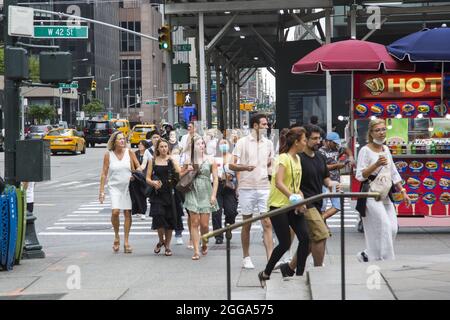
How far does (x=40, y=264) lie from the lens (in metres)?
11.6

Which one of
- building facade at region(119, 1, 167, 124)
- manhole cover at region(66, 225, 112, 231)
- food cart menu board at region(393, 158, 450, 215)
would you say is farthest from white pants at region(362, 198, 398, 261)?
building facade at region(119, 1, 167, 124)

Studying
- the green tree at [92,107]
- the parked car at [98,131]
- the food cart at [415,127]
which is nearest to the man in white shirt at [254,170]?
the food cart at [415,127]

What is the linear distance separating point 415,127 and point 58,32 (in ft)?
29.0

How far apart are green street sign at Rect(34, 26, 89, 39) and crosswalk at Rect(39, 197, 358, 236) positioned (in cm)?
376

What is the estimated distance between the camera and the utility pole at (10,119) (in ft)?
38.9

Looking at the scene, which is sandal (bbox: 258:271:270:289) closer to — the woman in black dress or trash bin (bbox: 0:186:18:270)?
trash bin (bbox: 0:186:18:270)

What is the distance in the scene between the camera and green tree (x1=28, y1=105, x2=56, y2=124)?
9762 centimetres

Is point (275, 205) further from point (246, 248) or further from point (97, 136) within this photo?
point (97, 136)

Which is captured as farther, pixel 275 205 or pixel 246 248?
pixel 246 248

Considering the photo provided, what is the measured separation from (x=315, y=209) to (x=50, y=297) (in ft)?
9.73

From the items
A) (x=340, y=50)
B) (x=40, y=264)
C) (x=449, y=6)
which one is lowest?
(x=40, y=264)

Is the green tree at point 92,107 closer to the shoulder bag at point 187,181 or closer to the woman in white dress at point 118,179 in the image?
the woman in white dress at point 118,179
